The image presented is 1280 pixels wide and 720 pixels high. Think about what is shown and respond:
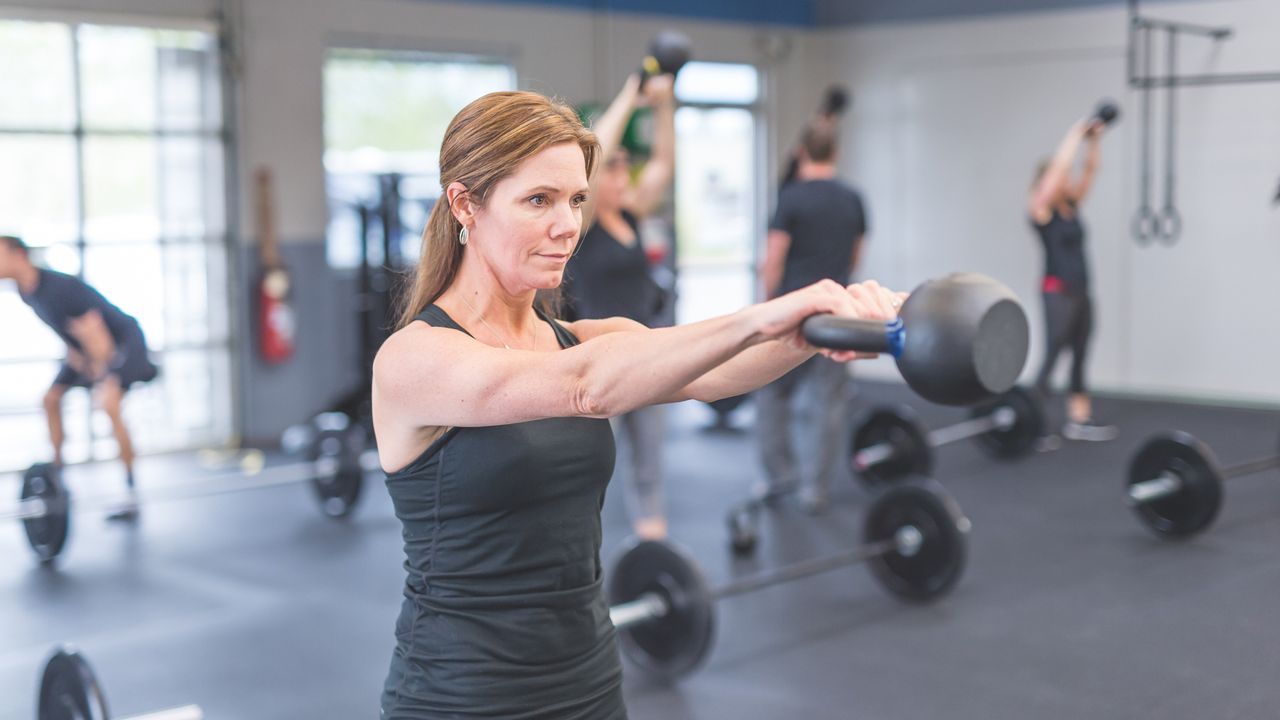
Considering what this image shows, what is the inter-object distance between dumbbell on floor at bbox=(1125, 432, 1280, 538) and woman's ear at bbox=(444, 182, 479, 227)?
12.7 ft

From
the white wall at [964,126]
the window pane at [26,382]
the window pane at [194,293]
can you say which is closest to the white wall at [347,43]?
the white wall at [964,126]

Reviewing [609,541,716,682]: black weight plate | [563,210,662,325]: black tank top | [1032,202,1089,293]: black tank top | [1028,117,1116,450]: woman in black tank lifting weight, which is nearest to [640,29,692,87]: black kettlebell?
[563,210,662,325]: black tank top

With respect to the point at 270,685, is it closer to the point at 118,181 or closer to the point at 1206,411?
the point at 118,181

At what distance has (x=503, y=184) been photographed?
53.2 inches

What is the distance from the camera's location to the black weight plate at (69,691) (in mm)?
2365

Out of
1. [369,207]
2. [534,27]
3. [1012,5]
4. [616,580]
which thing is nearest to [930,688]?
[616,580]

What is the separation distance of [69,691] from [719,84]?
7716 mm

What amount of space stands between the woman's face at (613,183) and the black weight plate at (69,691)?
213cm

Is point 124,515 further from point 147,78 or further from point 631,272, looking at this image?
point 631,272

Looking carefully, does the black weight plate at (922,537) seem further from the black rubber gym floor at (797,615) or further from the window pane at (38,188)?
the window pane at (38,188)

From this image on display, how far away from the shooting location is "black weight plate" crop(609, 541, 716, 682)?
10.8ft

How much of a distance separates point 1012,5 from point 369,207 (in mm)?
4747

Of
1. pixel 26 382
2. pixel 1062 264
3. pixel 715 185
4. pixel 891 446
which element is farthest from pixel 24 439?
pixel 1062 264

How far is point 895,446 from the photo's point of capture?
5.62m
